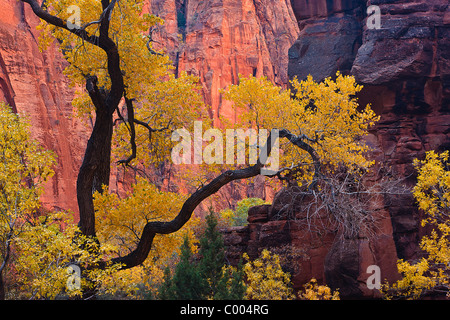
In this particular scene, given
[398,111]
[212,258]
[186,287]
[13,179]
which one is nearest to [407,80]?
[398,111]

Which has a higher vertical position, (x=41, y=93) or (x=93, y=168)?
(x=41, y=93)

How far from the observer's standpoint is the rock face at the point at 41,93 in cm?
3519

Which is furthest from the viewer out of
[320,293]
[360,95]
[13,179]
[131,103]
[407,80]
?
[360,95]

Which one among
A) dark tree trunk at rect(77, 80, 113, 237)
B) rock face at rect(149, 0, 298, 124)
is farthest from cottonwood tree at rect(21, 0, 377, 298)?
rock face at rect(149, 0, 298, 124)

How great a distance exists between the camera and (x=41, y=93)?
3750cm

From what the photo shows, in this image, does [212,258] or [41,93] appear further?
[41,93]

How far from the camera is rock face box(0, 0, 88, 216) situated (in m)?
35.2

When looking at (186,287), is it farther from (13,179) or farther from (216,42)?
(216,42)

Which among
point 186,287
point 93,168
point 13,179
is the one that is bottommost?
point 186,287

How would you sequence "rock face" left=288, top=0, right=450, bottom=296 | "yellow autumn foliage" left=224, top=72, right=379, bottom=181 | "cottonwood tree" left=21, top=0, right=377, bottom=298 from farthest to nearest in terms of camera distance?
"rock face" left=288, top=0, right=450, bottom=296
"yellow autumn foliage" left=224, top=72, right=379, bottom=181
"cottonwood tree" left=21, top=0, right=377, bottom=298

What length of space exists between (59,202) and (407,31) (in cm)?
3114

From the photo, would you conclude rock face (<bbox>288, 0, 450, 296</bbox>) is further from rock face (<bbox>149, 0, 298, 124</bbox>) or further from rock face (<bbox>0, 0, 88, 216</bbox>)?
rock face (<bbox>149, 0, 298, 124</bbox>)

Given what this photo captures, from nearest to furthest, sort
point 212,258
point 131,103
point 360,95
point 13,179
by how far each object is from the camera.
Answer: point 13,179
point 212,258
point 131,103
point 360,95
